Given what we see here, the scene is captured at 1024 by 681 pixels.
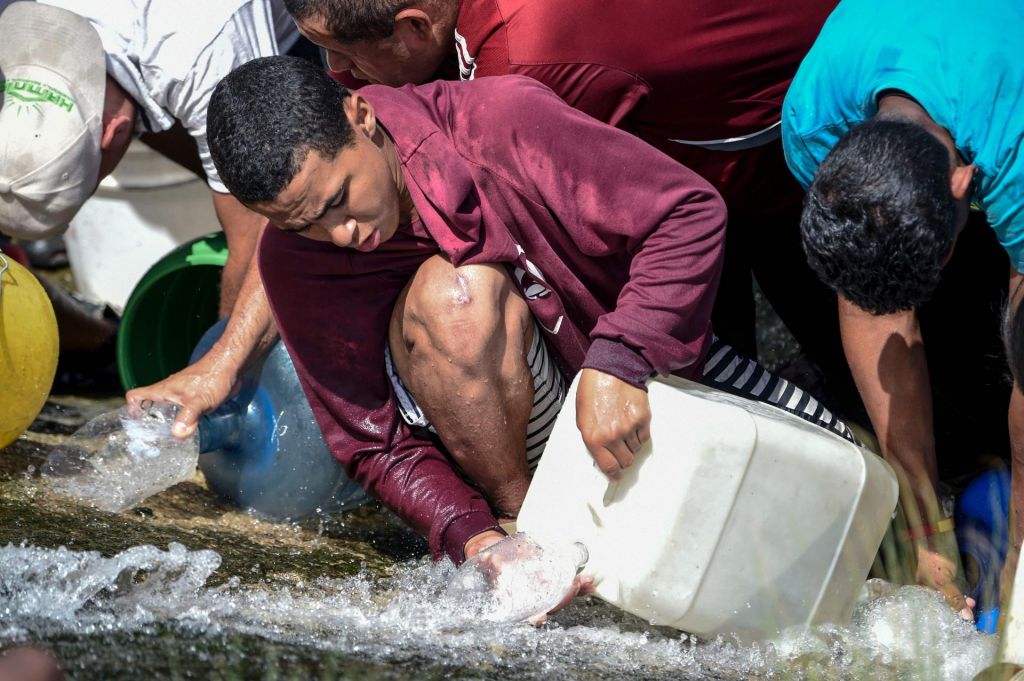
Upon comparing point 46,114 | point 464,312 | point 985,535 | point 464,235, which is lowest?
point 985,535

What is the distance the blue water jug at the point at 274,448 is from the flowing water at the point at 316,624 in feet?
0.69

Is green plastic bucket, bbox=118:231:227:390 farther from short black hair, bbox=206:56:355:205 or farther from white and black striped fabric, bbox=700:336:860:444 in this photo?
white and black striped fabric, bbox=700:336:860:444

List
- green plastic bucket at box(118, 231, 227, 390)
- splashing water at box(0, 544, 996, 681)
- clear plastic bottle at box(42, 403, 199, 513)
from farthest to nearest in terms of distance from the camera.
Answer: green plastic bucket at box(118, 231, 227, 390) → clear plastic bottle at box(42, 403, 199, 513) → splashing water at box(0, 544, 996, 681)

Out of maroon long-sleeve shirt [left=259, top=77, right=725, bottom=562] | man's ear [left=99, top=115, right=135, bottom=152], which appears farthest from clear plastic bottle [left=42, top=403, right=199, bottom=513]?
man's ear [left=99, top=115, right=135, bottom=152]

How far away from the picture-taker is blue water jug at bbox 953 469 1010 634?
252 cm

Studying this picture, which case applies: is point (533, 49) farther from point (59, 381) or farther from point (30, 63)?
point (59, 381)

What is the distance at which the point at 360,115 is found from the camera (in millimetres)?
2492

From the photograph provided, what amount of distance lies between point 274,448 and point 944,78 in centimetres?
178

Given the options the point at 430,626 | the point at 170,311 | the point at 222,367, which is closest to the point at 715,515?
the point at 430,626

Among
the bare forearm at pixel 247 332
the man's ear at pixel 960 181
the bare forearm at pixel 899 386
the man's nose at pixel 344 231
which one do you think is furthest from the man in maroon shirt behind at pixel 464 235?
the man's ear at pixel 960 181

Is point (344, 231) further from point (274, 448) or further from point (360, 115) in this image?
point (274, 448)

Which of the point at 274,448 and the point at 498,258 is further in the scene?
the point at 274,448

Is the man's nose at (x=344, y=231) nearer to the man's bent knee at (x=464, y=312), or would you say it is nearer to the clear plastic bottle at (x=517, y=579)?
the man's bent knee at (x=464, y=312)

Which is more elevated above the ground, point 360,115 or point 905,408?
point 360,115
